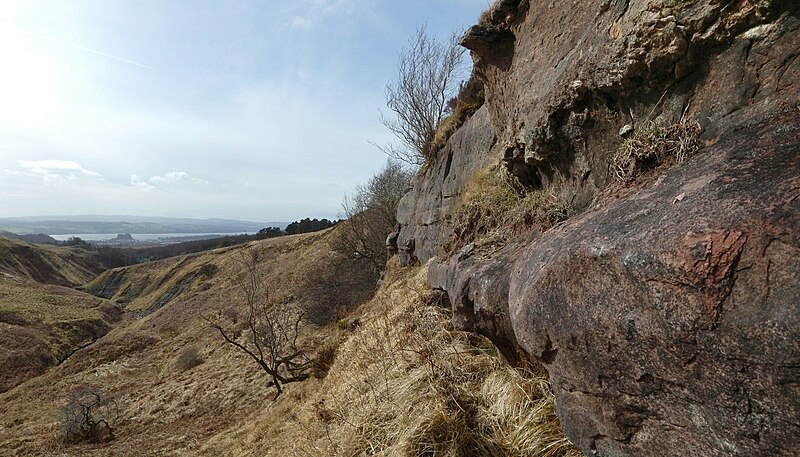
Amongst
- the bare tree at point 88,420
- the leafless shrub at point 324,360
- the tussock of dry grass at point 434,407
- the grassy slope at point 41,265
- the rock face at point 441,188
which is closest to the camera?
the tussock of dry grass at point 434,407

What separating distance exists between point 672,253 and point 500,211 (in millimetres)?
3644

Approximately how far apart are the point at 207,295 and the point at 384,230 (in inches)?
996

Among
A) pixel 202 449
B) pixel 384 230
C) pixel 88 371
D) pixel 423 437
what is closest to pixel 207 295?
pixel 88 371

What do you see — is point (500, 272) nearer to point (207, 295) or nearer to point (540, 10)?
point (540, 10)

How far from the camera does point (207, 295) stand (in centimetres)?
4091

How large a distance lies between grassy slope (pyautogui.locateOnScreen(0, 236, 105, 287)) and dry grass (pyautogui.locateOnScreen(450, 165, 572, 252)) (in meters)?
68.7

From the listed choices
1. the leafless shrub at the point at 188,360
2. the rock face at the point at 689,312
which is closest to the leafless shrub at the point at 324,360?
the rock face at the point at 689,312

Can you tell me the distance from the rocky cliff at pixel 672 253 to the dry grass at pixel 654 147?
0.07ft

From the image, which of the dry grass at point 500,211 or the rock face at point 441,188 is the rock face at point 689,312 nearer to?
the dry grass at point 500,211

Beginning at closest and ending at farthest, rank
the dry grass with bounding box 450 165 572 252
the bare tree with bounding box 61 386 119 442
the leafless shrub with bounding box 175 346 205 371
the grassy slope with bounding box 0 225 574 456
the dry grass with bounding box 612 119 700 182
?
the dry grass with bounding box 612 119 700 182
the grassy slope with bounding box 0 225 574 456
the dry grass with bounding box 450 165 572 252
the bare tree with bounding box 61 386 119 442
the leafless shrub with bounding box 175 346 205 371

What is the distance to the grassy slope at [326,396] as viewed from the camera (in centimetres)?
309

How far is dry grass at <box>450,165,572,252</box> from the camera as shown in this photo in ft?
13.3

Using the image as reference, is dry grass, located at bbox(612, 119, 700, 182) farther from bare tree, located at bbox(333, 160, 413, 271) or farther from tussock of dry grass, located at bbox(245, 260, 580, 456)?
bare tree, located at bbox(333, 160, 413, 271)

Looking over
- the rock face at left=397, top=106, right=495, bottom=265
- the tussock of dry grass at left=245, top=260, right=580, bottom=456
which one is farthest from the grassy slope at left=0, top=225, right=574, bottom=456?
the rock face at left=397, top=106, right=495, bottom=265
